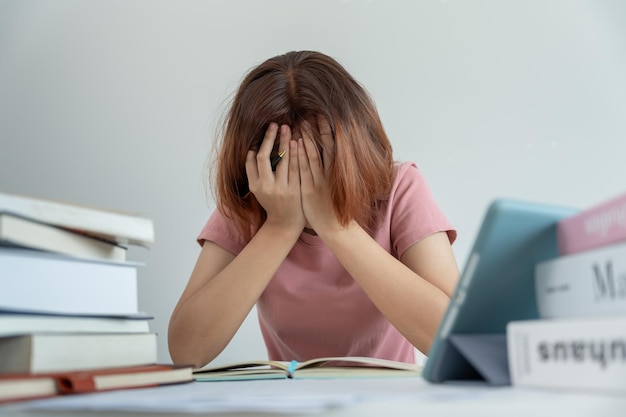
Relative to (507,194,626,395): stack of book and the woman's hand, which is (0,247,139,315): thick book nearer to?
(507,194,626,395): stack of book

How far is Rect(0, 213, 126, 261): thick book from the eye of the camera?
1.58ft

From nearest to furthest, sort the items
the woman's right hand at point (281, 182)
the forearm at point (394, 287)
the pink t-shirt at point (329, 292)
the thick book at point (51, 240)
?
the thick book at point (51, 240)
the forearm at point (394, 287)
the woman's right hand at point (281, 182)
the pink t-shirt at point (329, 292)

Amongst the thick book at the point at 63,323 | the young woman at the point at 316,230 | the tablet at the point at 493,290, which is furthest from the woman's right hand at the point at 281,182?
the tablet at the point at 493,290

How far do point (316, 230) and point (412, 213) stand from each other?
20cm

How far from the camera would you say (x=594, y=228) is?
1.46ft

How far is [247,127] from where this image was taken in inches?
46.2

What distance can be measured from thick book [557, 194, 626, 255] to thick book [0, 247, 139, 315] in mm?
367

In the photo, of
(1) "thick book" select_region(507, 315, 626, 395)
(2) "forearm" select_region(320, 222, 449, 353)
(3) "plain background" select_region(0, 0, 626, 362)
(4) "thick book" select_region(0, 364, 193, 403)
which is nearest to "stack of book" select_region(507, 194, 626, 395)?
(1) "thick book" select_region(507, 315, 626, 395)

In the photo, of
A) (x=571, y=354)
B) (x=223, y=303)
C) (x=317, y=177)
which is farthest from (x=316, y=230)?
(x=571, y=354)

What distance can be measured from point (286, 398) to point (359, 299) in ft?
2.82

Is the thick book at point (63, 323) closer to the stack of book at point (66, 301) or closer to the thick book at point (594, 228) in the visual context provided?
the stack of book at point (66, 301)

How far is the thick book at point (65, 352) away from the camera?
50cm

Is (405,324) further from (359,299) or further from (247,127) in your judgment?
(247,127)

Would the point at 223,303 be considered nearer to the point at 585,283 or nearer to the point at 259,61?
the point at 585,283
